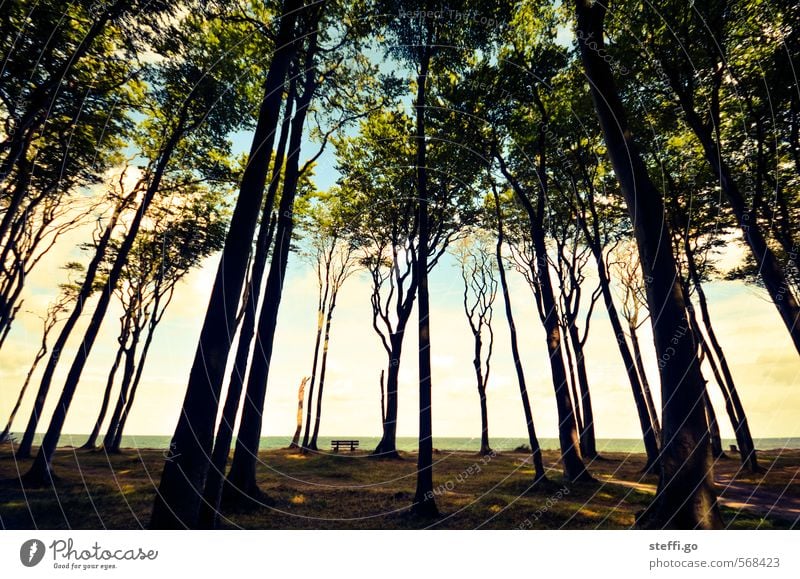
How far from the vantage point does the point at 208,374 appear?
486 centimetres

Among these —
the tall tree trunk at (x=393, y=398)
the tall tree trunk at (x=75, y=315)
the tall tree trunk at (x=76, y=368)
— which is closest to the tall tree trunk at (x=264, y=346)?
the tall tree trunk at (x=76, y=368)

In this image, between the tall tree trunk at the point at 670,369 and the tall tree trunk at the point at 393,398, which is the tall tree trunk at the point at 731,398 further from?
the tall tree trunk at the point at 393,398

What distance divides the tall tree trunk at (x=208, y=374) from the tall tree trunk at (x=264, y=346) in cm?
374

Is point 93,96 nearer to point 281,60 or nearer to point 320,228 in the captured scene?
point 281,60

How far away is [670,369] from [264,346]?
9.01 m

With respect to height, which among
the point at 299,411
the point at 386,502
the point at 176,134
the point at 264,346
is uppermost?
the point at 176,134

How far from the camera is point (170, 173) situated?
13.6 m

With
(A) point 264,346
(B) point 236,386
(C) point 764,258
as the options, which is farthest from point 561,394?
(B) point 236,386

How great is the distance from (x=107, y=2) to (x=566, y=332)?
19723mm

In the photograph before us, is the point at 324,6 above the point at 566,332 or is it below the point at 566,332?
above
